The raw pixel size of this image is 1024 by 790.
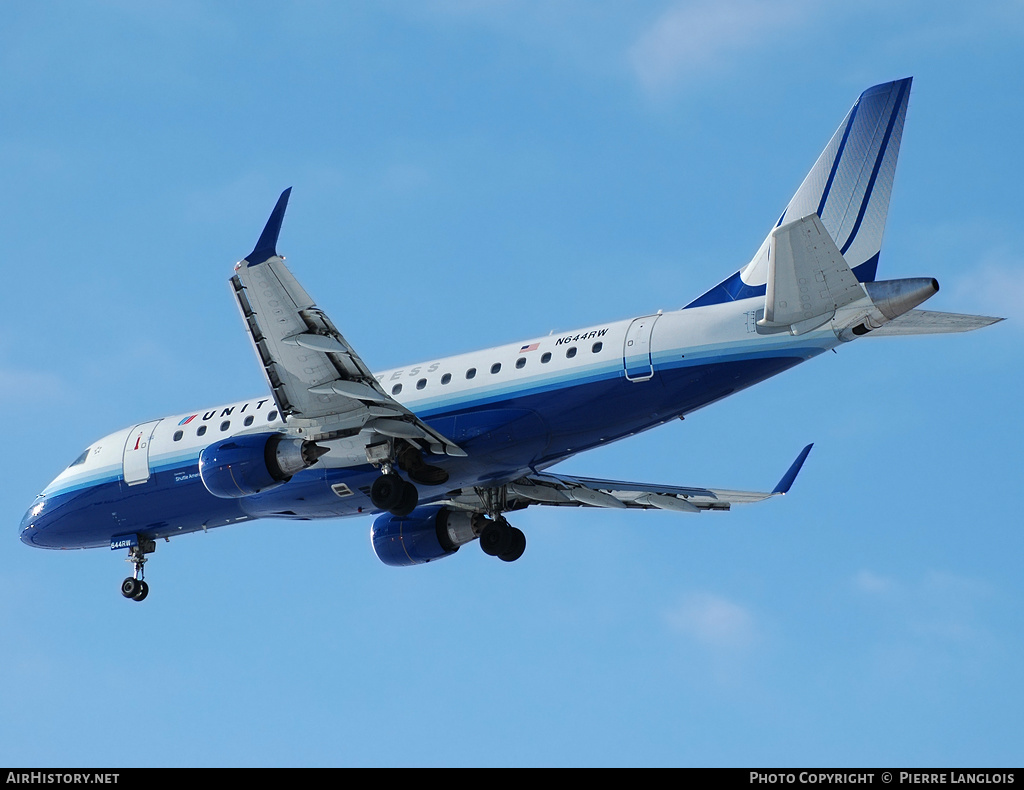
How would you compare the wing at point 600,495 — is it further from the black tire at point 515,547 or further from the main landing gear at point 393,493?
the main landing gear at point 393,493

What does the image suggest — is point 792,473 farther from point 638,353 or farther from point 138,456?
point 138,456

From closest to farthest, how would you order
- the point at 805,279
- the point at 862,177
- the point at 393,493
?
the point at 805,279 → the point at 862,177 → the point at 393,493

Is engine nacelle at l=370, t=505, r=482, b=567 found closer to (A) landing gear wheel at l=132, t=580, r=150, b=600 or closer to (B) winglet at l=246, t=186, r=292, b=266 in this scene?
(A) landing gear wheel at l=132, t=580, r=150, b=600

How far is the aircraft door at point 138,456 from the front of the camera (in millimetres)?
33531

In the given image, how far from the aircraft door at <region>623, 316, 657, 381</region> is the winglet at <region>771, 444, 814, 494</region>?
19.4ft

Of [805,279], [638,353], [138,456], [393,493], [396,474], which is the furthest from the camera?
[138,456]

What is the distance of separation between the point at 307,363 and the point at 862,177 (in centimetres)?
1126

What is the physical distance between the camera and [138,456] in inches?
1326

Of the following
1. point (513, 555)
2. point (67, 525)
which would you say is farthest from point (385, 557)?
point (67, 525)

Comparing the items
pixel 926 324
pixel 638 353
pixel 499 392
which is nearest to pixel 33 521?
pixel 499 392

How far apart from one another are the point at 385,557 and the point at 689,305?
35.6 ft

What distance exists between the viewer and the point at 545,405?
93.6ft

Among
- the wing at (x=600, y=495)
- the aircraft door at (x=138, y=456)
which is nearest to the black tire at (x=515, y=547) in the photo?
the wing at (x=600, y=495)
